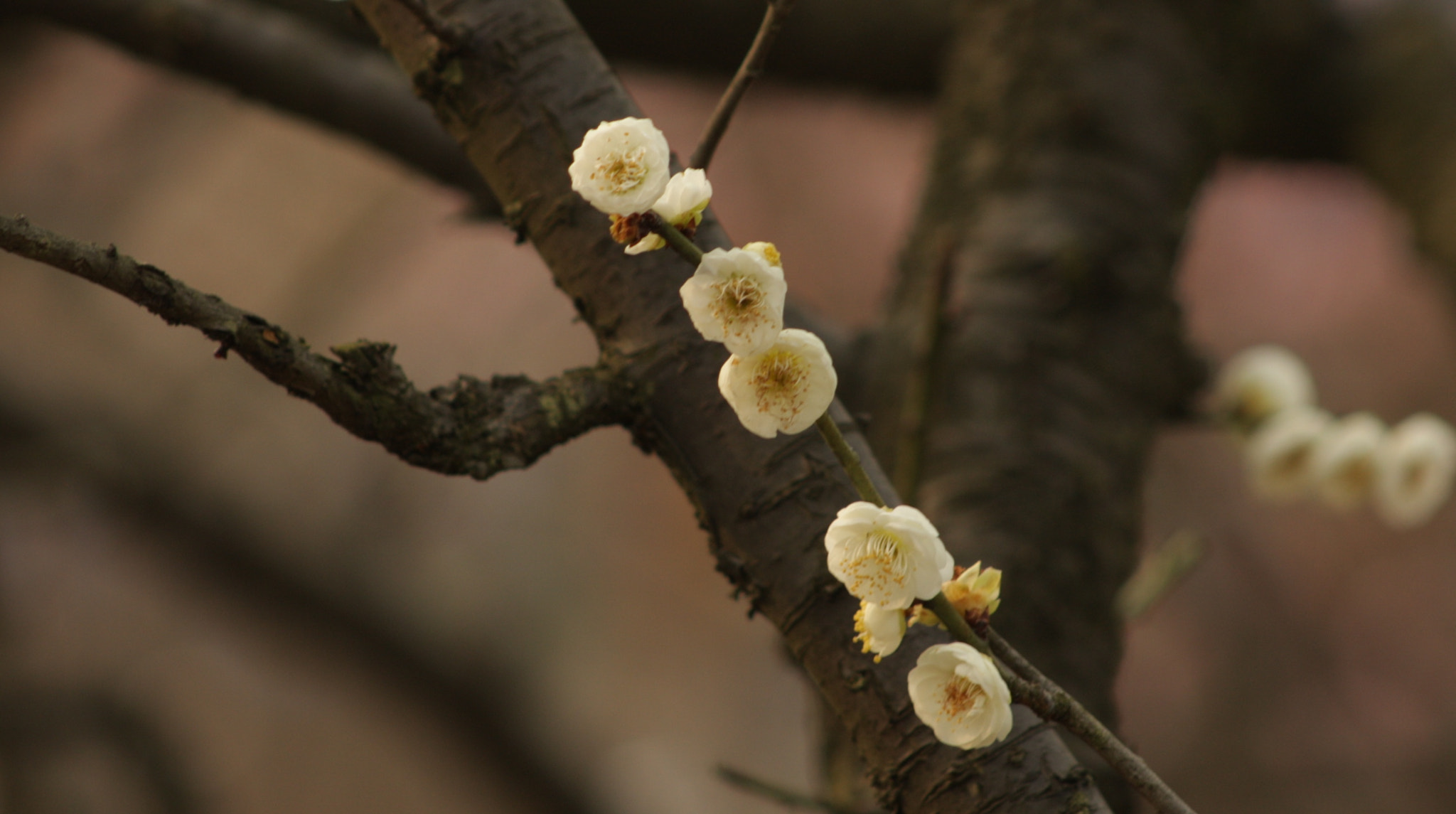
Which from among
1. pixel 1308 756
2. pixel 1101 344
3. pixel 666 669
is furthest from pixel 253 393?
pixel 1308 756

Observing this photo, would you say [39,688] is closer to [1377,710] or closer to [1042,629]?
[1042,629]

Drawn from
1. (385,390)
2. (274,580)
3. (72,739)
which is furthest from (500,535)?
(385,390)

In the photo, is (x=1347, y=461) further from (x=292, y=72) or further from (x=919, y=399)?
(x=292, y=72)

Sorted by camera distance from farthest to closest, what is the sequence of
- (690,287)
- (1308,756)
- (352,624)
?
(1308,756), (352,624), (690,287)

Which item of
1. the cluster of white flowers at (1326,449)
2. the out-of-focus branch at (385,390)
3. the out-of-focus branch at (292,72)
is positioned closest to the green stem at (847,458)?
the out-of-focus branch at (385,390)

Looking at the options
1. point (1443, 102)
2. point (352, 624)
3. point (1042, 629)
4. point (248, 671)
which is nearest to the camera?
point (1042, 629)

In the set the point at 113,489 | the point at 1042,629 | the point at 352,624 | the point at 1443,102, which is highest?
the point at 113,489

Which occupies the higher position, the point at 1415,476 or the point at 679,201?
the point at 679,201
